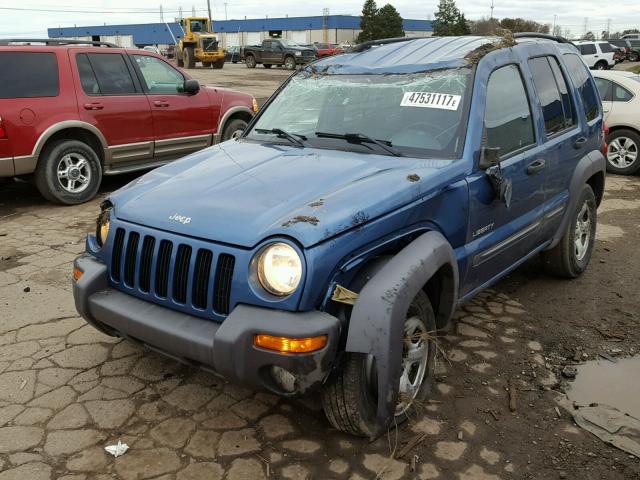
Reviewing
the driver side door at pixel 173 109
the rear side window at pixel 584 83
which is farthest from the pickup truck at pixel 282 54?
the rear side window at pixel 584 83

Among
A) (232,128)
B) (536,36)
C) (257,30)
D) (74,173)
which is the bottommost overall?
(74,173)

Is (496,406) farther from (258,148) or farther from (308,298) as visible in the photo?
(258,148)

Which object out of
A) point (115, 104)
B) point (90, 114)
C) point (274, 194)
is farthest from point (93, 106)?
point (274, 194)

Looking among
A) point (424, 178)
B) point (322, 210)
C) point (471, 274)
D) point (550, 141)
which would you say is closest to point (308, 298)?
point (322, 210)

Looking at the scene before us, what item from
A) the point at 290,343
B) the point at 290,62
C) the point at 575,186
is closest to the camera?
the point at 290,343

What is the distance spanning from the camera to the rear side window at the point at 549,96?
4.29 metres

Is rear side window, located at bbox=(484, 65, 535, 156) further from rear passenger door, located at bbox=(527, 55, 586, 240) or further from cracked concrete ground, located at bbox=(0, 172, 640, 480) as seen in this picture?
cracked concrete ground, located at bbox=(0, 172, 640, 480)

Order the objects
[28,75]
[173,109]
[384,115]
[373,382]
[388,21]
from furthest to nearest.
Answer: [388,21]
[173,109]
[28,75]
[384,115]
[373,382]

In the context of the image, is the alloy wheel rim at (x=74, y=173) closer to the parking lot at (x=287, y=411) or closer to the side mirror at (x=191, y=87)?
the side mirror at (x=191, y=87)

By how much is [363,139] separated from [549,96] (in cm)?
164

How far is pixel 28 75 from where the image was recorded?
693cm

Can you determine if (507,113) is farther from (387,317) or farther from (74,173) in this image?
(74,173)

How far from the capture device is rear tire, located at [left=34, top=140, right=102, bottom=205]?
23.3ft

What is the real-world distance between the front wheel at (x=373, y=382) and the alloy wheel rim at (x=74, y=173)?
5.53 metres
